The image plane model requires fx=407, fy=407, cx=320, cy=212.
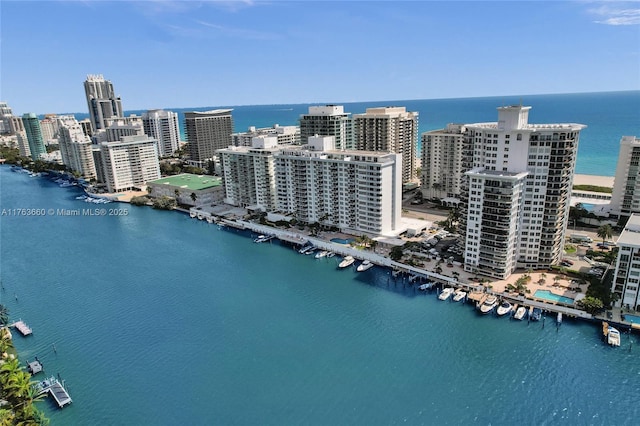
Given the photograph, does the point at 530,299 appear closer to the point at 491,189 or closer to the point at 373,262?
the point at 491,189

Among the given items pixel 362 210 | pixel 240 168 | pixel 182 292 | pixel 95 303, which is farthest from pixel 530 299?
pixel 240 168

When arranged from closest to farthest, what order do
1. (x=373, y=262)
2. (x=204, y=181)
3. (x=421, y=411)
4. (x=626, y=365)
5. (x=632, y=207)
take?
1. (x=421, y=411)
2. (x=626, y=365)
3. (x=373, y=262)
4. (x=632, y=207)
5. (x=204, y=181)

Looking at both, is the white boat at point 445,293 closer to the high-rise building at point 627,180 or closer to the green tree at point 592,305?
the green tree at point 592,305

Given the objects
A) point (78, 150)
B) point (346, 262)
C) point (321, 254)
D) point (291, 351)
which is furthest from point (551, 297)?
point (78, 150)

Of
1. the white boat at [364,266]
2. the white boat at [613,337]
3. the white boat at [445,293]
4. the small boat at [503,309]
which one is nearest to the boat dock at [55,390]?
the white boat at [364,266]

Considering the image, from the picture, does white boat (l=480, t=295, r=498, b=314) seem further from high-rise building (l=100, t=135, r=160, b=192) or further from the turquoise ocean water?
high-rise building (l=100, t=135, r=160, b=192)

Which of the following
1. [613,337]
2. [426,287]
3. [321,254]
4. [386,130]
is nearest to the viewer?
[613,337]

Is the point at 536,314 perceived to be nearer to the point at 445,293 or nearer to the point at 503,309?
the point at 503,309
